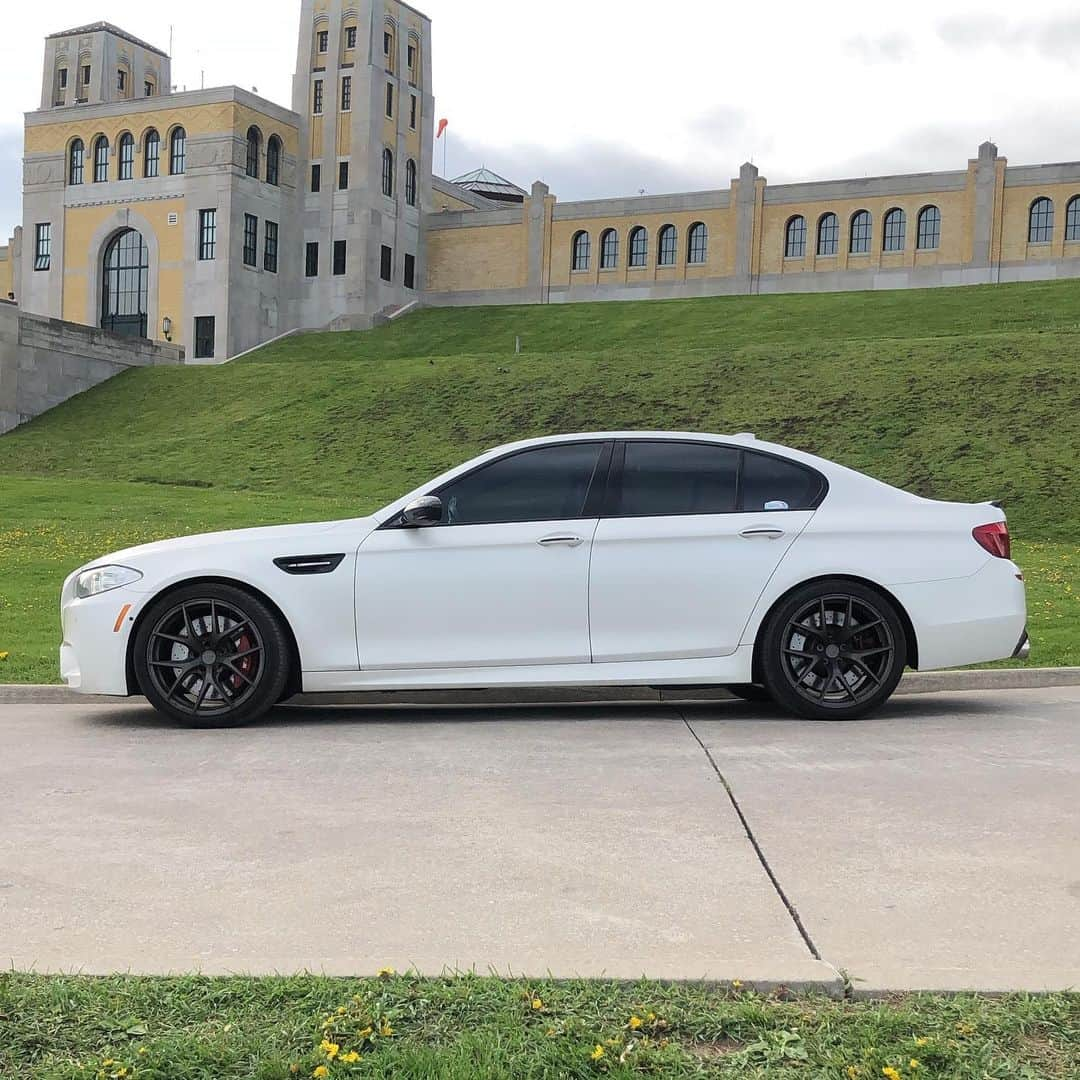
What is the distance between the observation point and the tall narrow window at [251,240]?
65562 mm

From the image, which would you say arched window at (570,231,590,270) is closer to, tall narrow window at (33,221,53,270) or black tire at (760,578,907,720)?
tall narrow window at (33,221,53,270)

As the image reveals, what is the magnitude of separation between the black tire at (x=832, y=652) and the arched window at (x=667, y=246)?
65.4 m

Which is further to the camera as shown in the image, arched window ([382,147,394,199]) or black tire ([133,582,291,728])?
arched window ([382,147,394,199])

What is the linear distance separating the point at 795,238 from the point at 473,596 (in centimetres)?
6480

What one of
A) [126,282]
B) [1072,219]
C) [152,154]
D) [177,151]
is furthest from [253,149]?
[1072,219]

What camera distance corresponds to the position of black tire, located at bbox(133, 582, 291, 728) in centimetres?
743

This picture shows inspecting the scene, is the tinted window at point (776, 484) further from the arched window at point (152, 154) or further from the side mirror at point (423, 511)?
the arched window at point (152, 154)

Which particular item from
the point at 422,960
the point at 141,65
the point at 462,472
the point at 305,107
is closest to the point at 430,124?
the point at 305,107

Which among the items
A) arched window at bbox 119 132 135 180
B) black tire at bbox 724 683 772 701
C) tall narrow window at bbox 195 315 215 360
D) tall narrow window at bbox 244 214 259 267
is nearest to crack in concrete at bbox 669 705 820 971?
black tire at bbox 724 683 772 701

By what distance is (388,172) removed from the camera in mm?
70000

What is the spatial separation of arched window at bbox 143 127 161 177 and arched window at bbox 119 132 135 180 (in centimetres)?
63

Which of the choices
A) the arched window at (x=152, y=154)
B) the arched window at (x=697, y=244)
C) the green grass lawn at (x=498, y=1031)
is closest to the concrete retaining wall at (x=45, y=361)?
the arched window at (x=152, y=154)

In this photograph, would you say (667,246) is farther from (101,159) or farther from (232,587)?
(232,587)

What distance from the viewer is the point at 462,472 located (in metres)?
7.70
